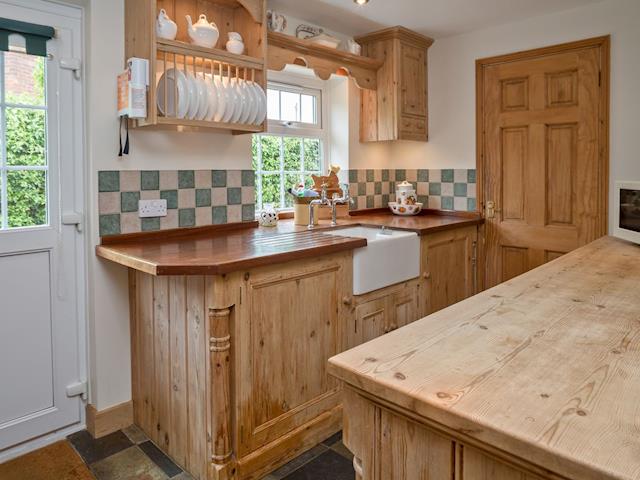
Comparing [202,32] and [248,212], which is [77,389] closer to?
[248,212]

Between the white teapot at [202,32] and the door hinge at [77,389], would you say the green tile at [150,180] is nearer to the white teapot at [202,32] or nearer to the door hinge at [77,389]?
the white teapot at [202,32]

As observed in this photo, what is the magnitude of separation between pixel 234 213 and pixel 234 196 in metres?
0.10

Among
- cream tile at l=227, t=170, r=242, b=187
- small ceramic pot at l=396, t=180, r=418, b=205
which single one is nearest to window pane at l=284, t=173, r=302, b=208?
cream tile at l=227, t=170, r=242, b=187

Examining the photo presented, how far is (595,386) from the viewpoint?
82 cm

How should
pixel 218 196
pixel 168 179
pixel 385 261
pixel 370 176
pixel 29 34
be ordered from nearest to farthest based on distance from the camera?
1. pixel 29 34
2. pixel 168 179
3. pixel 385 261
4. pixel 218 196
5. pixel 370 176

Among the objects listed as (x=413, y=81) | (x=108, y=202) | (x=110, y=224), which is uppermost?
(x=413, y=81)

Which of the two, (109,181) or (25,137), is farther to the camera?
(109,181)

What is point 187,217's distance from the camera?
101 inches

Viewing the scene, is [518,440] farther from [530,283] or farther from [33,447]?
[33,447]

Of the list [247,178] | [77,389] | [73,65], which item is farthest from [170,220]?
[77,389]

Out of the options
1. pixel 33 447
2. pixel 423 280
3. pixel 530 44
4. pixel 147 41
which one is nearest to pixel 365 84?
pixel 530 44

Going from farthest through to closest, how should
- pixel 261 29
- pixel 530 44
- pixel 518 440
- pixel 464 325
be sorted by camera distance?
pixel 530 44
pixel 261 29
pixel 464 325
pixel 518 440

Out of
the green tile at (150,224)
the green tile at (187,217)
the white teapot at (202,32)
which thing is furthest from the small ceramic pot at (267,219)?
the white teapot at (202,32)

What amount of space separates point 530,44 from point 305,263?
93.3 inches
